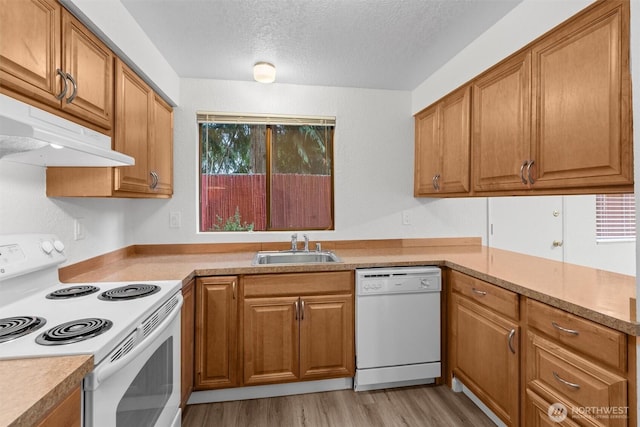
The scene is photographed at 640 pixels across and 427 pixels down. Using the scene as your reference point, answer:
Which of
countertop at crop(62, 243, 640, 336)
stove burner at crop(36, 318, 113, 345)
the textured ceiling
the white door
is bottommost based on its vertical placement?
stove burner at crop(36, 318, 113, 345)

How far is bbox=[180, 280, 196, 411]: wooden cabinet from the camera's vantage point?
70.9 inches

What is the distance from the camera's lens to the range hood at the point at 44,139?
0.89 meters

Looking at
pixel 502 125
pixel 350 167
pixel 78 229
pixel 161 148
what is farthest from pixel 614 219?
pixel 78 229

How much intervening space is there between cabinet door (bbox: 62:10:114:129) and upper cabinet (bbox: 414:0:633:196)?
2142mm

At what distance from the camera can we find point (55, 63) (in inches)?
49.1

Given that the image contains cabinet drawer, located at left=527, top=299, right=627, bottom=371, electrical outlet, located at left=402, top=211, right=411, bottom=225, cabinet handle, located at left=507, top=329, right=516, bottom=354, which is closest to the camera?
cabinet drawer, located at left=527, top=299, right=627, bottom=371

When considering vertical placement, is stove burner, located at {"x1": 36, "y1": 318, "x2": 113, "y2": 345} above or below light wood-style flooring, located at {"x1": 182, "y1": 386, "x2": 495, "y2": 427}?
above

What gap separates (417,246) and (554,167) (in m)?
1.49

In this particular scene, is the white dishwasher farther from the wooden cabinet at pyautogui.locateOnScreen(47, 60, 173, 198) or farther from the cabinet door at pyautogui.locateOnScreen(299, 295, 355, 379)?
the wooden cabinet at pyautogui.locateOnScreen(47, 60, 173, 198)

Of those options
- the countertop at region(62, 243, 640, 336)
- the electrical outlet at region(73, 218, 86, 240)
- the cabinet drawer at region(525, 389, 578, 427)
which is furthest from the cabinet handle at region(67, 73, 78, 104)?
the cabinet drawer at region(525, 389, 578, 427)

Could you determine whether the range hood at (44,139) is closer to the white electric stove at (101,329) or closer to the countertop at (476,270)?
the white electric stove at (101,329)

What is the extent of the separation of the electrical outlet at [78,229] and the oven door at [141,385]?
795 millimetres

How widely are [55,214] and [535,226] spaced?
3.49 meters

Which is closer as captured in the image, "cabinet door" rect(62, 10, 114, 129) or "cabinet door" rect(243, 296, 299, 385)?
"cabinet door" rect(62, 10, 114, 129)
